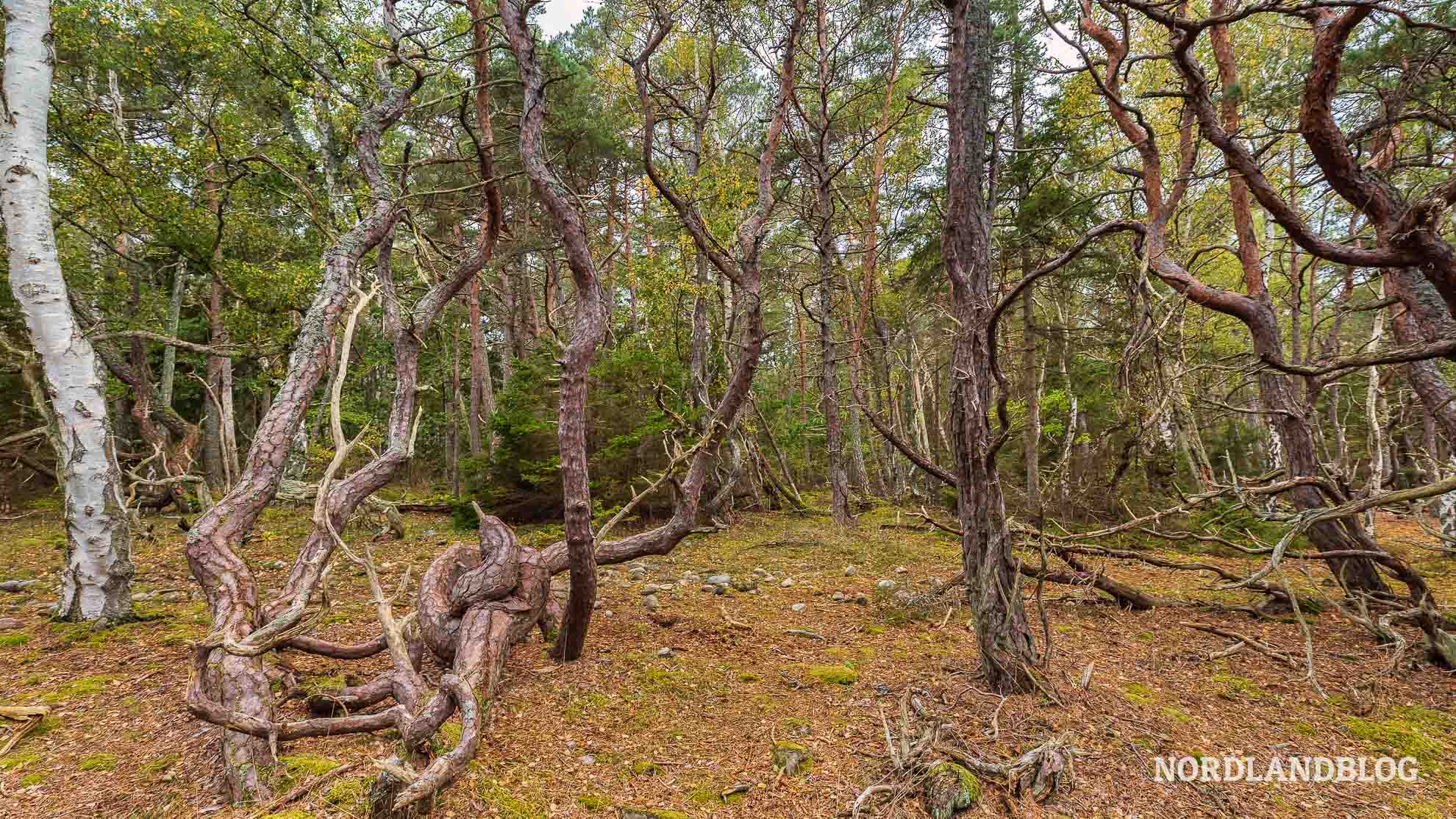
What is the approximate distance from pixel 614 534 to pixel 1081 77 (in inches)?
421

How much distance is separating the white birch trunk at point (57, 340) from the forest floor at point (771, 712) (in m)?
0.41

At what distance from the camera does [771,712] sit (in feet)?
11.1

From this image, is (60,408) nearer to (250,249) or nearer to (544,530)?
(544,530)

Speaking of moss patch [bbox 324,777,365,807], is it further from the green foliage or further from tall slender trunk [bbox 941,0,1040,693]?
the green foliage

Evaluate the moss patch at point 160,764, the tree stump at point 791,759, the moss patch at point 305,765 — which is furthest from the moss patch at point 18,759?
the tree stump at point 791,759

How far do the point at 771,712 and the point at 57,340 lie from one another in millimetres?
6034

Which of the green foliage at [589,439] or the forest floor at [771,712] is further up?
the green foliage at [589,439]

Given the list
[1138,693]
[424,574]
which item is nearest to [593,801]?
[424,574]

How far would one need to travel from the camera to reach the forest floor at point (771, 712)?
253cm

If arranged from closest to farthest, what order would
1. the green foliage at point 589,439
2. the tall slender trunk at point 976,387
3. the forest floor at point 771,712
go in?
the forest floor at point 771,712 < the tall slender trunk at point 976,387 < the green foliage at point 589,439

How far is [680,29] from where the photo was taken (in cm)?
1088

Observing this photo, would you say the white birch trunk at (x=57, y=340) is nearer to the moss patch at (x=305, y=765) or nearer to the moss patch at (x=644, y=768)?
the moss patch at (x=305, y=765)

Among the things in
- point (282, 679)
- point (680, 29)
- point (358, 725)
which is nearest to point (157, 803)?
point (358, 725)

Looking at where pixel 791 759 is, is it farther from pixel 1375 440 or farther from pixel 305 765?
pixel 1375 440
